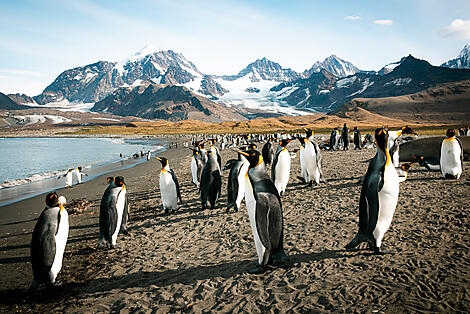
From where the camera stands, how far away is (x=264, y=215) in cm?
367

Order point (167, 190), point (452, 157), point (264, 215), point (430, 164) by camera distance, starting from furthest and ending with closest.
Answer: point (430, 164)
point (452, 157)
point (167, 190)
point (264, 215)

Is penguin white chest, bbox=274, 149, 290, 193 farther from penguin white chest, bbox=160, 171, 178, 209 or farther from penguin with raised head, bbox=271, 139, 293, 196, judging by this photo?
penguin white chest, bbox=160, 171, 178, 209

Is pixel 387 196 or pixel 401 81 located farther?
pixel 401 81

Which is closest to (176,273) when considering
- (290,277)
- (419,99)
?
(290,277)

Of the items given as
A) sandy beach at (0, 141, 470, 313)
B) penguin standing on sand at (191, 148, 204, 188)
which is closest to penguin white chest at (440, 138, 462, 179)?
sandy beach at (0, 141, 470, 313)

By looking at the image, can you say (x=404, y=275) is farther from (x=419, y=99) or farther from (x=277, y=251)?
(x=419, y=99)

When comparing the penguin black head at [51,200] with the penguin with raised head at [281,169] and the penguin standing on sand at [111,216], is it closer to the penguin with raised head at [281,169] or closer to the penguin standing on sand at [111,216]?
the penguin standing on sand at [111,216]

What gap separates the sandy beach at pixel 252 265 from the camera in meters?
3.21

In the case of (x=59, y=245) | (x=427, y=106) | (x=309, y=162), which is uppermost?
(x=427, y=106)

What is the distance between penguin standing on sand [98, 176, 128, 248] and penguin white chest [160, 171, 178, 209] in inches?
57.9

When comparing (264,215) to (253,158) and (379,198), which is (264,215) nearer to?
(253,158)

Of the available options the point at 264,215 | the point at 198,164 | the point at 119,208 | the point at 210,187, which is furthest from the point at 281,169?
the point at 119,208

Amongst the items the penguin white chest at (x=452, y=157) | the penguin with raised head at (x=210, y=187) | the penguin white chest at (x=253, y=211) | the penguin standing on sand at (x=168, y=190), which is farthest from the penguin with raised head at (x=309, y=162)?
the penguin white chest at (x=253, y=211)

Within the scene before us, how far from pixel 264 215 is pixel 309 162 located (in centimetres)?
506
